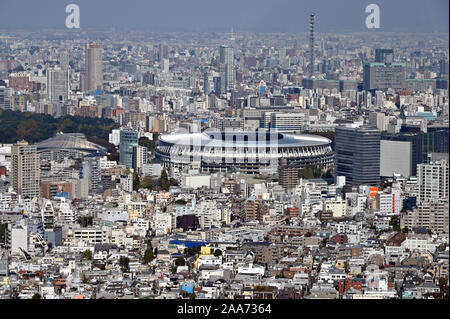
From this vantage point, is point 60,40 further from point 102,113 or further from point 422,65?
point 422,65

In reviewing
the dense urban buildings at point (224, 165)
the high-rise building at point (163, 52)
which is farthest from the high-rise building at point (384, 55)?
the high-rise building at point (163, 52)

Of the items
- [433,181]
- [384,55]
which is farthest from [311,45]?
[433,181]

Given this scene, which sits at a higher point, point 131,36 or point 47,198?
point 131,36

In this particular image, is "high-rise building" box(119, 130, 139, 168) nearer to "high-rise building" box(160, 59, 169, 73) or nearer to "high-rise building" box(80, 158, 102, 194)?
"high-rise building" box(80, 158, 102, 194)

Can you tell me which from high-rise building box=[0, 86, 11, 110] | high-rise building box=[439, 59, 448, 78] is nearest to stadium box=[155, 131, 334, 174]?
high-rise building box=[439, 59, 448, 78]

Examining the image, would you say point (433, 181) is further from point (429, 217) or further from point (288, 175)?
point (288, 175)
